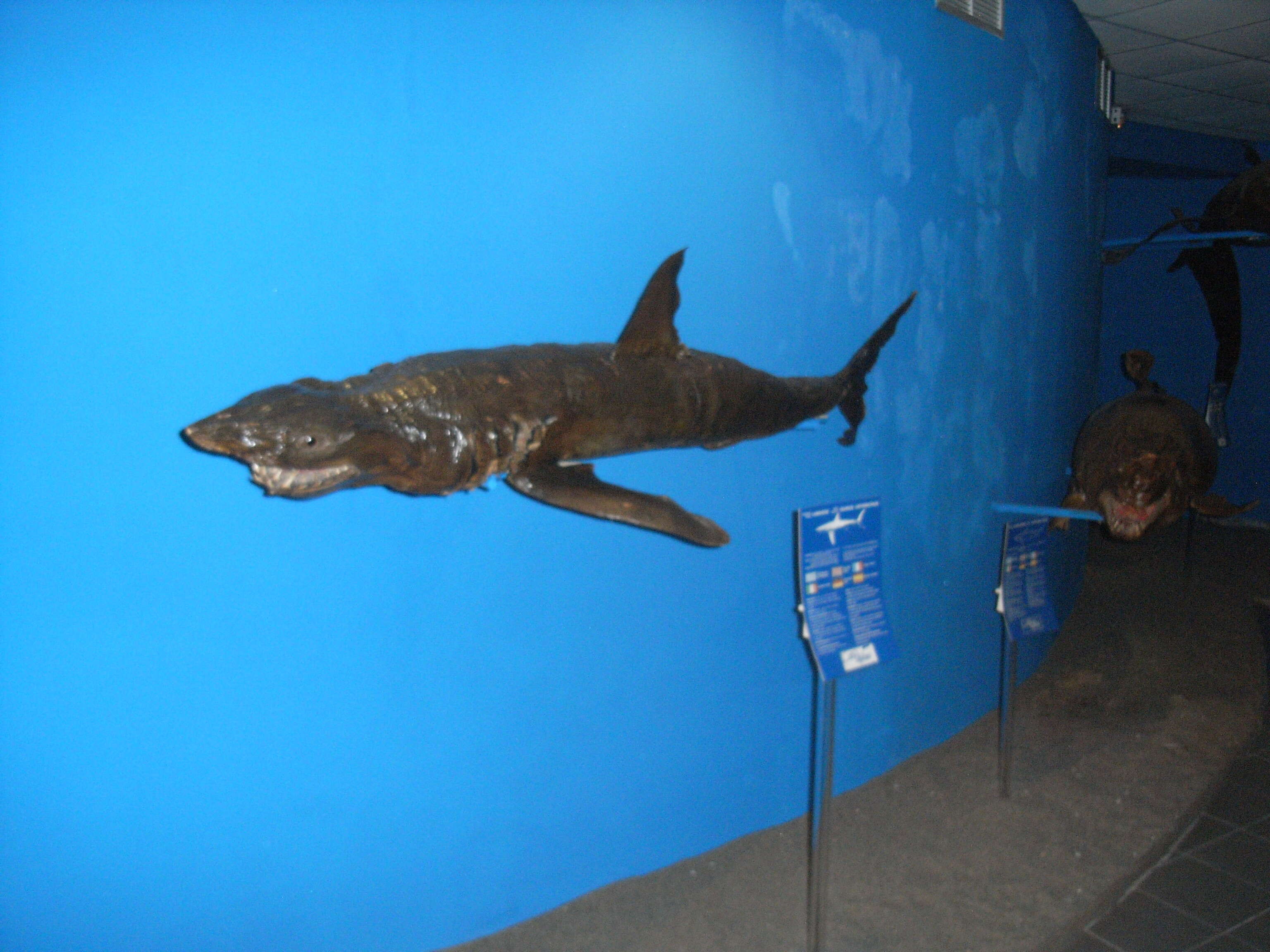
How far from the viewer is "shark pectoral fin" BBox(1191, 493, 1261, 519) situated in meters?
5.26

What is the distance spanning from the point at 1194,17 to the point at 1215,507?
320 centimetres

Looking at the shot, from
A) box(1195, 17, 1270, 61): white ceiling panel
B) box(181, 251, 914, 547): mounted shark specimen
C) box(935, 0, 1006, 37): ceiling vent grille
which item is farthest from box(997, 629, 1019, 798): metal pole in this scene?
box(1195, 17, 1270, 61): white ceiling panel

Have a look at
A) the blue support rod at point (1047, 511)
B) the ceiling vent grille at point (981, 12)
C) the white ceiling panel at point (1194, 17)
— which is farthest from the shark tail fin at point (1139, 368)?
the ceiling vent grille at point (981, 12)

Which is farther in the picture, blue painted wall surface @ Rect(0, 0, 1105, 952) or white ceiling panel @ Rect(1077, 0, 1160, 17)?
white ceiling panel @ Rect(1077, 0, 1160, 17)

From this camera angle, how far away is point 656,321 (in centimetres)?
242

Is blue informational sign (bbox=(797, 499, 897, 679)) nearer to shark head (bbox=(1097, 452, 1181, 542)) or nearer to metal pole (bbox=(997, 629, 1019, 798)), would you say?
metal pole (bbox=(997, 629, 1019, 798))

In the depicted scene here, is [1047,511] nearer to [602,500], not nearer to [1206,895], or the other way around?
[1206,895]

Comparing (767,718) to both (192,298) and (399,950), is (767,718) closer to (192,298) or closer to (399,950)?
(399,950)

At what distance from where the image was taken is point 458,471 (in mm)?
2033

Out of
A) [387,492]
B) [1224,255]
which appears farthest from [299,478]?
[1224,255]

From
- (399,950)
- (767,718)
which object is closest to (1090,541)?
(767,718)

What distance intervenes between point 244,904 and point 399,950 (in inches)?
21.8

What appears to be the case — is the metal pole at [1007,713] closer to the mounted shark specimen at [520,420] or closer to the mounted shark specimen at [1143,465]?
the mounted shark specimen at [1143,465]

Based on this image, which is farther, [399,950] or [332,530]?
[399,950]
